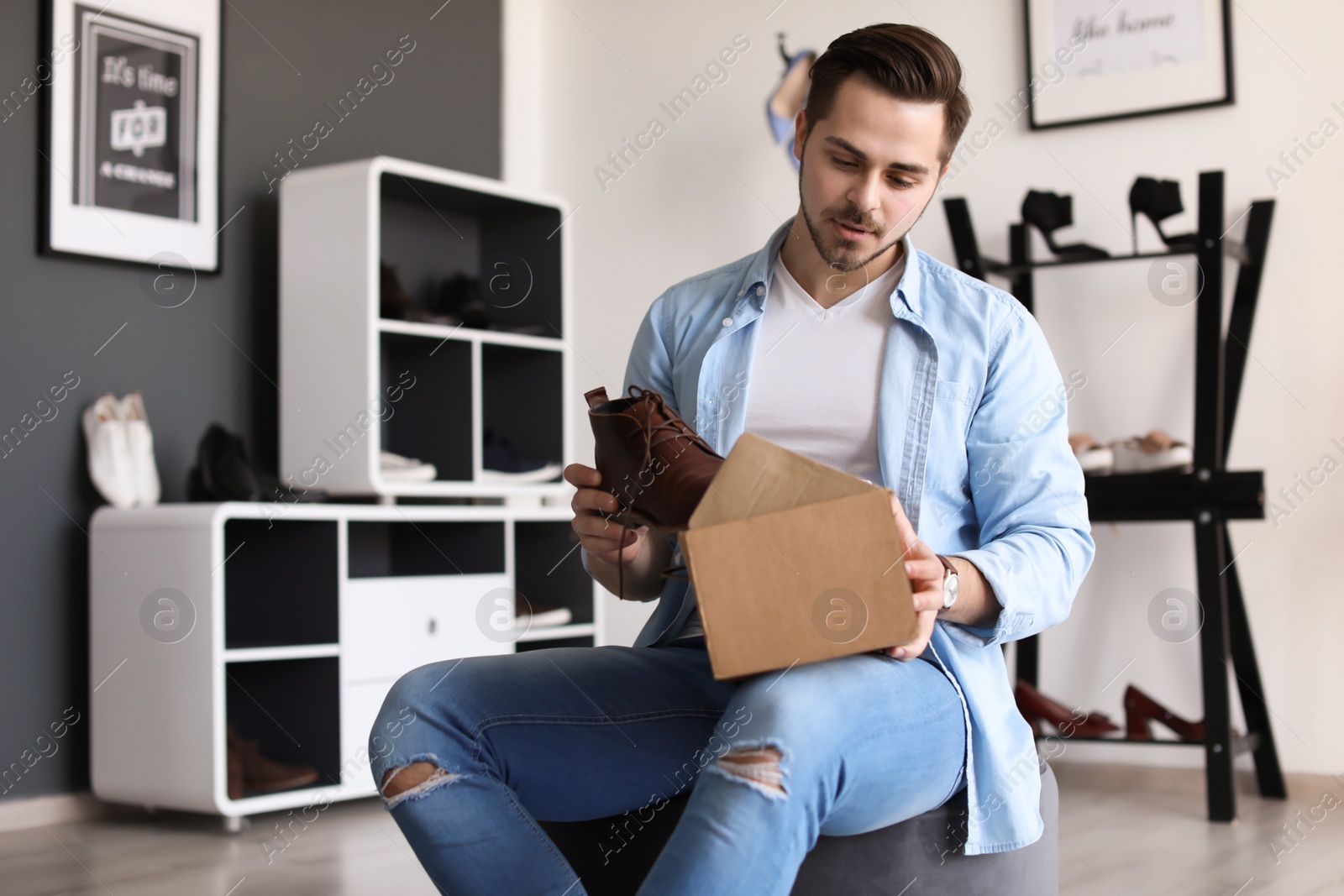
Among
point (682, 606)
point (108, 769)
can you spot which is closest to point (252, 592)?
point (108, 769)

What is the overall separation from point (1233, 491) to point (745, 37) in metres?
1.92

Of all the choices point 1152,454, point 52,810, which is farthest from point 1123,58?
point 52,810

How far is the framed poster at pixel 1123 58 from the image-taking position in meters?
2.99

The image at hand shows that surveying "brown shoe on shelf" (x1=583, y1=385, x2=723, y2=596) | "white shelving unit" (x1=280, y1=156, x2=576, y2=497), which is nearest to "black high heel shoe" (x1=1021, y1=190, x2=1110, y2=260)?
"white shelving unit" (x1=280, y1=156, x2=576, y2=497)

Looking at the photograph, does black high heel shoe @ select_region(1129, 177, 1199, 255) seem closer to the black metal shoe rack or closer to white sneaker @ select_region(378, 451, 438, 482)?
the black metal shoe rack

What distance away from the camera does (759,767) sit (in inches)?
38.5

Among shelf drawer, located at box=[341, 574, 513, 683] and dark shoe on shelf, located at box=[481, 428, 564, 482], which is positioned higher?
dark shoe on shelf, located at box=[481, 428, 564, 482]

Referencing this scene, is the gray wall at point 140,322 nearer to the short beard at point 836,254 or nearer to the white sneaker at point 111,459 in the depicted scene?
the white sneaker at point 111,459

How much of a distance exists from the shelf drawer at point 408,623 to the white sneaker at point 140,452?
0.49 meters

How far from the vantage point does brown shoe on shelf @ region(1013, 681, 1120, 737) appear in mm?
2840

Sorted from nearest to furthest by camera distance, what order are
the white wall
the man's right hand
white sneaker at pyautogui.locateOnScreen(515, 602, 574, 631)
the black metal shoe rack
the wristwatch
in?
the wristwatch < the man's right hand < the black metal shoe rack < the white wall < white sneaker at pyautogui.locateOnScreen(515, 602, 574, 631)

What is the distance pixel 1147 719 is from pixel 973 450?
187cm

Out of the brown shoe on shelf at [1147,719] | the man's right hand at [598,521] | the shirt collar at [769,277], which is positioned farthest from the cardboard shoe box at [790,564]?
the brown shoe on shelf at [1147,719]

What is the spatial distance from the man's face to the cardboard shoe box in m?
0.39
